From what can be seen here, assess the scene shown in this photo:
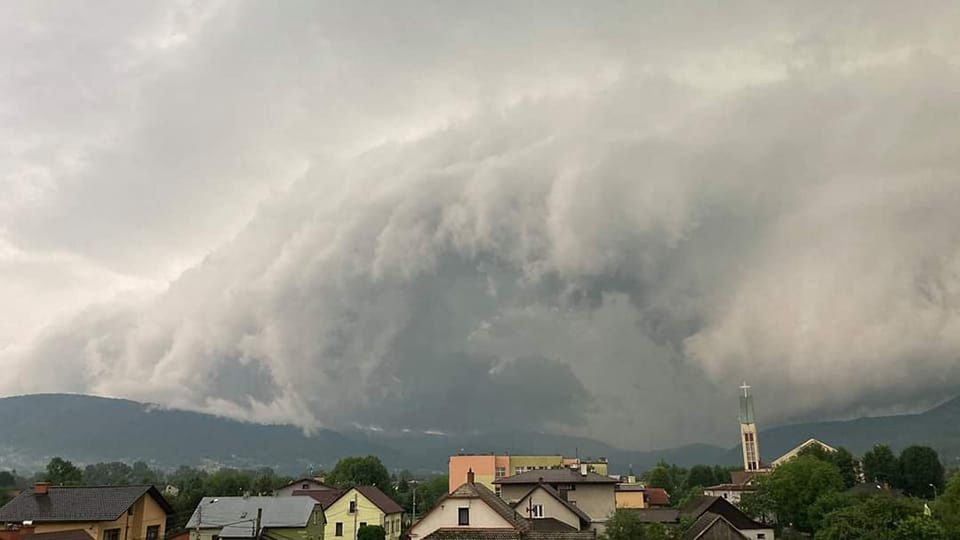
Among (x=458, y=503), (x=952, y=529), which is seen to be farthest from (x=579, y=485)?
(x=952, y=529)

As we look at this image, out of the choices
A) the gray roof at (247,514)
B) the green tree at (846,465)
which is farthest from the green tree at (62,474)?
the green tree at (846,465)

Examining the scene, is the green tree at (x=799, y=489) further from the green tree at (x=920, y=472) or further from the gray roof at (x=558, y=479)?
the green tree at (x=920, y=472)

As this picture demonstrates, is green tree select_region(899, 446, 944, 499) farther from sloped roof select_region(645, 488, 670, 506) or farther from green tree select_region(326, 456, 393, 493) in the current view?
green tree select_region(326, 456, 393, 493)

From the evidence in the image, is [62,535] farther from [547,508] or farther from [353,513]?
[353,513]

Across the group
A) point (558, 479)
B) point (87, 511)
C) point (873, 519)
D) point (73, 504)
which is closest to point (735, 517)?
point (558, 479)

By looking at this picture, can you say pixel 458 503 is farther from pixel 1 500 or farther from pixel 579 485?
pixel 1 500

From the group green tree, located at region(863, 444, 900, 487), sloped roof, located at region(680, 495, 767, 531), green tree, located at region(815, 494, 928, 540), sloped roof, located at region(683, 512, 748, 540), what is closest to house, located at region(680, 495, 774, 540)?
sloped roof, located at region(680, 495, 767, 531)
